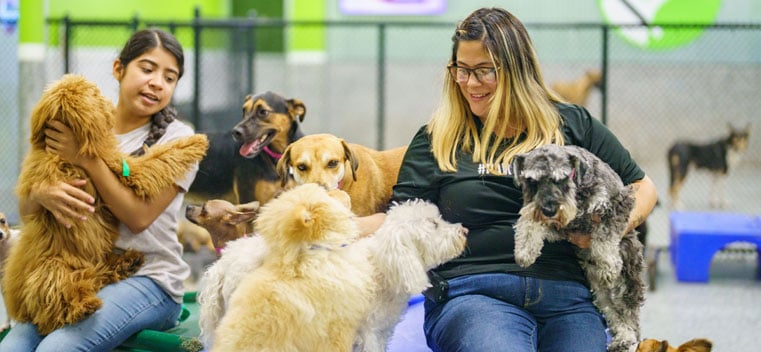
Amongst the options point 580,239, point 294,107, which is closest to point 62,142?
point 294,107

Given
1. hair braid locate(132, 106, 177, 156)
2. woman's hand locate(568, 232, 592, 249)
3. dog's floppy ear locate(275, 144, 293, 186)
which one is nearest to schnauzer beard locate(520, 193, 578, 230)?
woman's hand locate(568, 232, 592, 249)

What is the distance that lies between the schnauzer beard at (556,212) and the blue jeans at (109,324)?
4.62 feet

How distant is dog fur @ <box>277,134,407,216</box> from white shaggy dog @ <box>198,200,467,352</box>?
0.36 metres

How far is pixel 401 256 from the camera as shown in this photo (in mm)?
2184

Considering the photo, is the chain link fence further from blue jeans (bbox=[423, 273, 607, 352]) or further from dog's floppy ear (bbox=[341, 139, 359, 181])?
blue jeans (bbox=[423, 273, 607, 352])

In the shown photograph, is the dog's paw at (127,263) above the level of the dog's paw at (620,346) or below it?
above

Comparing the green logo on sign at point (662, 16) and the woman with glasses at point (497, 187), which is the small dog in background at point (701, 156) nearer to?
the green logo on sign at point (662, 16)

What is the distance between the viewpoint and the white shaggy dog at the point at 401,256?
7.20ft

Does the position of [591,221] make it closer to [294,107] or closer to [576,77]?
[294,107]

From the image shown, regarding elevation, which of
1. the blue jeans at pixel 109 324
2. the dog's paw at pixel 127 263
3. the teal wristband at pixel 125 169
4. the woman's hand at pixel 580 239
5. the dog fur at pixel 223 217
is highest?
the teal wristband at pixel 125 169

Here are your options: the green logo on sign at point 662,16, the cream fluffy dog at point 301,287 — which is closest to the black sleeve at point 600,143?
the cream fluffy dog at point 301,287

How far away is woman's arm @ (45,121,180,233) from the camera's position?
8.29 ft

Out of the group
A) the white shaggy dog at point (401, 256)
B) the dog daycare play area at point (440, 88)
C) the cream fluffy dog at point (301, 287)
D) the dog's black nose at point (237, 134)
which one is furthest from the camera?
the dog daycare play area at point (440, 88)

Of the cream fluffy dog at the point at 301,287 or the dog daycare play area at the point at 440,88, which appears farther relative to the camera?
the dog daycare play area at the point at 440,88
